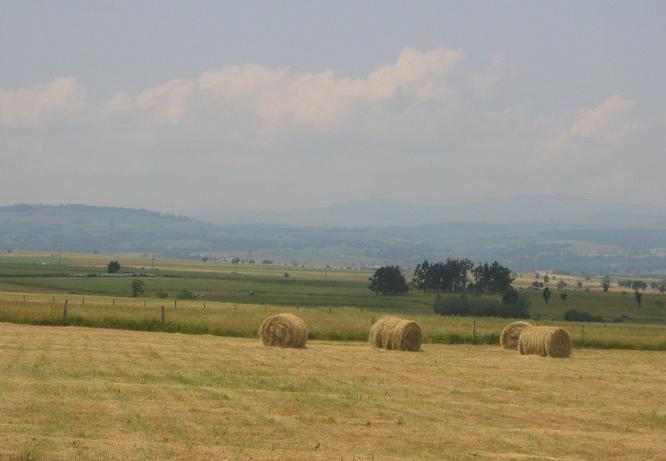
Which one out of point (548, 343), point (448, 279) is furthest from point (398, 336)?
point (448, 279)

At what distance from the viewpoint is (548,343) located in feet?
A: 125

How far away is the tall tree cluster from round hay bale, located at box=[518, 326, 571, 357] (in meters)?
91.3

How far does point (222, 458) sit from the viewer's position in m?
16.1

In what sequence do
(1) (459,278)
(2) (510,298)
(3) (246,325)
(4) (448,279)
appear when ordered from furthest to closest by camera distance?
1. (1) (459,278)
2. (4) (448,279)
3. (2) (510,298)
4. (3) (246,325)

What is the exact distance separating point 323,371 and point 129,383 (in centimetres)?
650

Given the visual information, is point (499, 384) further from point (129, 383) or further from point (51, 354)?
point (51, 354)

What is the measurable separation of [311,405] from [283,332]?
15600 millimetres

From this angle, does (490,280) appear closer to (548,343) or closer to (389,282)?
(389,282)

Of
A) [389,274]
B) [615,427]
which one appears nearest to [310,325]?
[615,427]

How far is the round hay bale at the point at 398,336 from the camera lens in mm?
38219

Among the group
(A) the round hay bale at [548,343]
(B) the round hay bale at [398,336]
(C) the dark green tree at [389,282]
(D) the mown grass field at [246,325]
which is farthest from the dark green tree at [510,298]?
(B) the round hay bale at [398,336]

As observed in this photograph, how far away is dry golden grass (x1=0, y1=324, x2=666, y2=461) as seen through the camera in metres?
17.3

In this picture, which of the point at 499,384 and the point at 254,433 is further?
the point at 499,384

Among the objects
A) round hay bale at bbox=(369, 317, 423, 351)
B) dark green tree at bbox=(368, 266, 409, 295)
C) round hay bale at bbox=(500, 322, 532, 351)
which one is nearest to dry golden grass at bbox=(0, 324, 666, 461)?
round hay bale at bbox=(369, 317, 423, 351)
